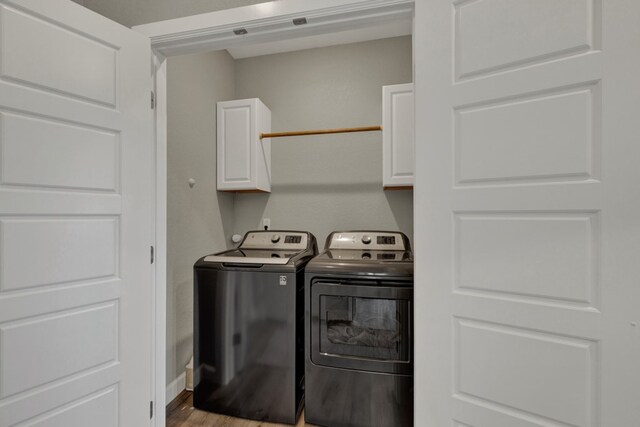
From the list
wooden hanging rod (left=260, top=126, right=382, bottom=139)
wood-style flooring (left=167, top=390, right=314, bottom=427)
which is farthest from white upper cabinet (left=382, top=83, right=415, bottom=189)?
wood-style flooring (left=167, top=390, right=314, bottom=427)

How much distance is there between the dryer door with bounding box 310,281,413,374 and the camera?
62.7 inches

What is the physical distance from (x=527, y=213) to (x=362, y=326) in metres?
1.07

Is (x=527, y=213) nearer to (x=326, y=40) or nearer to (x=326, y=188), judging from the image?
(x=326, y=188)

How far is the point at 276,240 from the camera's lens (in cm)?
245

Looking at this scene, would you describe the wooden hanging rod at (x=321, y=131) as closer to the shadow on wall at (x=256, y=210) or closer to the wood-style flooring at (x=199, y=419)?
the shadow on wall at (x=256, y=210)

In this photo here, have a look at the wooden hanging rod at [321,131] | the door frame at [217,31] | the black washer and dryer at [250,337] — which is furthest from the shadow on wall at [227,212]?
the door frame at [217,31]

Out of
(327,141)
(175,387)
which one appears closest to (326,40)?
(327,141)

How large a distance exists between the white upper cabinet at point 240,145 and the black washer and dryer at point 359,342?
1.18m

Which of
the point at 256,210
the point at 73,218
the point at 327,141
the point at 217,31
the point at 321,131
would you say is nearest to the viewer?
the point at 73,218

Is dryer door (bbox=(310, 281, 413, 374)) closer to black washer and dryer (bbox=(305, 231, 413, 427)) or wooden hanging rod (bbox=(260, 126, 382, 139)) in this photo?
black washer and dryer (bbox=(305, 231, 413, 427))

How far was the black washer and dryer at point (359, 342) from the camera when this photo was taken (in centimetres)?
159

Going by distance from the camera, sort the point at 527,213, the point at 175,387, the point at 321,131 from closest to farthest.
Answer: the point at 527,213 → the point at 175,387 → the point at 321,131

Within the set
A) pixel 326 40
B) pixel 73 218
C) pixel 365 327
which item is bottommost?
pixel 365 327

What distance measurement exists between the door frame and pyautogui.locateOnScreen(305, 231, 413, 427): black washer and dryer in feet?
2.61
